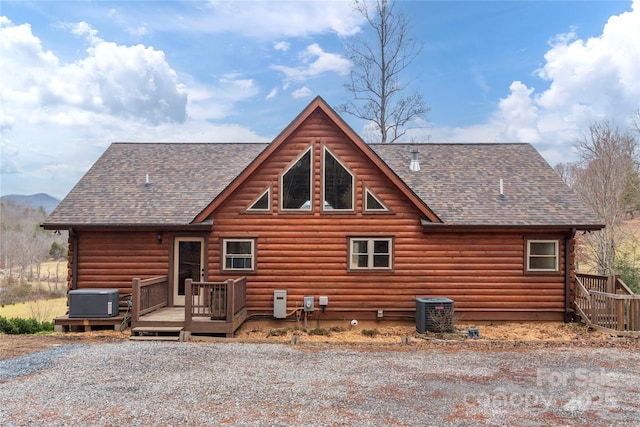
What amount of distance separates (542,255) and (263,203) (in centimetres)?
843

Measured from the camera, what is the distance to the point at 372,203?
12.7 m

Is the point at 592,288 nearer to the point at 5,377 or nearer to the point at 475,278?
the point at 475,278

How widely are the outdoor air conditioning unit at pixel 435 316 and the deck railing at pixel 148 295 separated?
731cm

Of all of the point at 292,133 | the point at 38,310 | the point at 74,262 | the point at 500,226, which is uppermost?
the point at 292,133

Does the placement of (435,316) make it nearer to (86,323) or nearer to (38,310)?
(86,323)

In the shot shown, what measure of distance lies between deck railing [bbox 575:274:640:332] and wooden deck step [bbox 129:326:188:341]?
10.9 meters

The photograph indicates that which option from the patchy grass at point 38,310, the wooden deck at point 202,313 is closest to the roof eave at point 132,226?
the wooden deck at point 202,313

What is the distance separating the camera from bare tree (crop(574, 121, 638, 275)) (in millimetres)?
21625

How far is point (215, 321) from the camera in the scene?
1091 cm

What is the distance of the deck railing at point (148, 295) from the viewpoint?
10.9 m

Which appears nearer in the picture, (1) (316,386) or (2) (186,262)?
(1) (316,386)

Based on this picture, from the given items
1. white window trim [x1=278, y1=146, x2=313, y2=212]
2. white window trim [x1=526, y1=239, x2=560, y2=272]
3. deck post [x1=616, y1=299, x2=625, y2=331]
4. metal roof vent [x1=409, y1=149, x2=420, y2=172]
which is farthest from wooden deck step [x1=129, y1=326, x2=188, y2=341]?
deck post [x1=616, y1=299, x2=625, y2=331]

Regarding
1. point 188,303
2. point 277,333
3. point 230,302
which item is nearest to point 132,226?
point 188,303

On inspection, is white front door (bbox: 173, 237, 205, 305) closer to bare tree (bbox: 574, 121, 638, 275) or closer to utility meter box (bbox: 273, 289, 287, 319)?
utility meter box (bbox: 273, 289, 287, 319)
